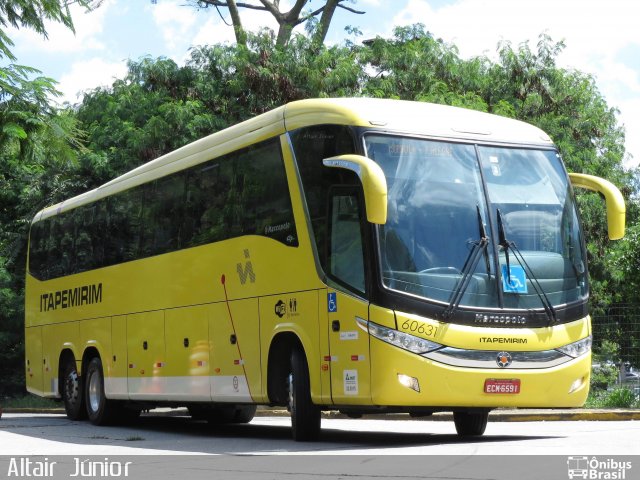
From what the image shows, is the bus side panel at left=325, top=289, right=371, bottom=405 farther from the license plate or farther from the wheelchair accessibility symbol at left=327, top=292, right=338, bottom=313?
the license plate

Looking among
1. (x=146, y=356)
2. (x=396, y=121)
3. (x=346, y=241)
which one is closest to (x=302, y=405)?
(x=346, y=241)

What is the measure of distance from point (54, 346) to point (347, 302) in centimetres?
1139

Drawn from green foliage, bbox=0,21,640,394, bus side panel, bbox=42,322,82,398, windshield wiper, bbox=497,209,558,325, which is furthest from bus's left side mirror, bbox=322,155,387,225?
green foliage, bbox=0,21,640,394

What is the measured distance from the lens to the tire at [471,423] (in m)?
15.1

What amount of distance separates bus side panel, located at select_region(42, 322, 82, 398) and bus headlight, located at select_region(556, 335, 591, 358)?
1091 centimetres

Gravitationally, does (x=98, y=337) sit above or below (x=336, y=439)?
above

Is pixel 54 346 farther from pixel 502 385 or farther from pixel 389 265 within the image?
pixel 502 385

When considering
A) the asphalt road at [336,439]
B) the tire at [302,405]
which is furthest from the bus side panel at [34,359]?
the tire at [302,405]

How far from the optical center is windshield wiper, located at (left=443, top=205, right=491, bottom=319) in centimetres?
1298

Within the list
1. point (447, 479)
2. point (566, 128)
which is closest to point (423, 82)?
point (566, 128)

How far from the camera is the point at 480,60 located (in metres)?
34.2

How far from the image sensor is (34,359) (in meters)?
24.3

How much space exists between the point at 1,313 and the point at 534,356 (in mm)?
26304

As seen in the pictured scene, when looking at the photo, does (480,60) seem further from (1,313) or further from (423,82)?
(1,313)
